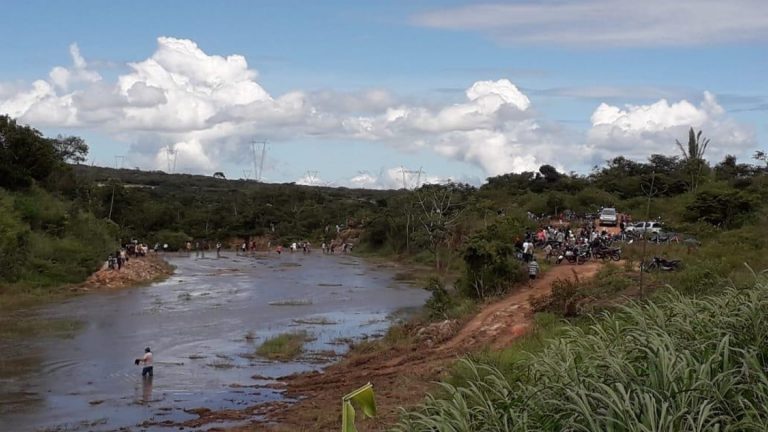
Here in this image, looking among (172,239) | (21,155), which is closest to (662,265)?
(21,155)

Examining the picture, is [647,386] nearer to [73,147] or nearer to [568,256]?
[568,256]

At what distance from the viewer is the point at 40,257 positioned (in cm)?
4109

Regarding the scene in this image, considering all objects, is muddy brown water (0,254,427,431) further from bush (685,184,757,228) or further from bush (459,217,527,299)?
bush (685,184,757,228)

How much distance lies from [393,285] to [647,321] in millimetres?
38161

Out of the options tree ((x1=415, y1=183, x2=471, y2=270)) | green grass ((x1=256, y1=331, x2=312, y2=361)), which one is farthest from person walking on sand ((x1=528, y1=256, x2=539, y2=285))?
tree ((x1=415, y1=183, x2=471, y2=270))

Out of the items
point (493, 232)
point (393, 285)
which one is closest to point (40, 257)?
point (393, 285)

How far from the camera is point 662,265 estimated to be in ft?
77.8

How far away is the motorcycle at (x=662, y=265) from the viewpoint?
76.4ft

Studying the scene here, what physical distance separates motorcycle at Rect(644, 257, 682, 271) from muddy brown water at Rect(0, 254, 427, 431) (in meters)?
9.60

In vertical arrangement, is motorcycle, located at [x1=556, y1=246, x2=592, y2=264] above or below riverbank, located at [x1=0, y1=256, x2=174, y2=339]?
above

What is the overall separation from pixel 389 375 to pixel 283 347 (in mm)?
6417

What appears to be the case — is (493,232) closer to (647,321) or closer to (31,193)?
(647,321)

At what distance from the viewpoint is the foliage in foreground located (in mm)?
5609

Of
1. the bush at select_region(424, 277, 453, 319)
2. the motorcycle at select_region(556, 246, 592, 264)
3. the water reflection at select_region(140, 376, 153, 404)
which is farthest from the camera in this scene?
the motorcycle at select_region(556, 246, 592, 264)
